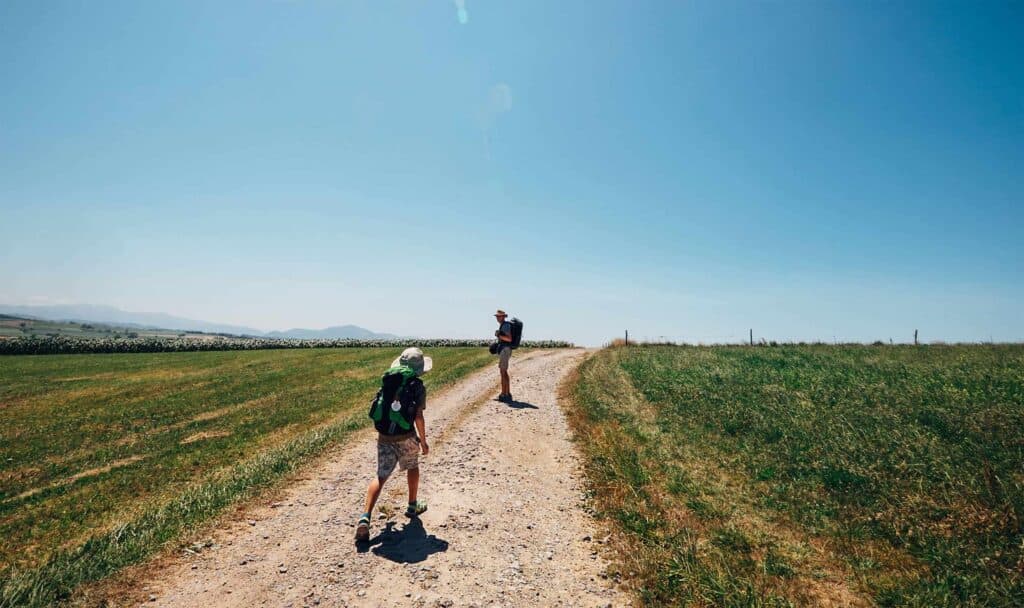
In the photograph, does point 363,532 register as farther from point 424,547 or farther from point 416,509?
point 416,509

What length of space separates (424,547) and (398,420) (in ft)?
6.39

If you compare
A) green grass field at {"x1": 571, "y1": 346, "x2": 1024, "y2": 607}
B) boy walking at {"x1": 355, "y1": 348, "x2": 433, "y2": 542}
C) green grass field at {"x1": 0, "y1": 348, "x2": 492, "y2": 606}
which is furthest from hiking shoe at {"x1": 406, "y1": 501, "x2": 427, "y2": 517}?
green grass field at {"x1": 0, "y1": 348, "x2": 492, "y2": 606}

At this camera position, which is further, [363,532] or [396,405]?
[396,405]

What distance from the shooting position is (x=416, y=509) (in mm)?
7500

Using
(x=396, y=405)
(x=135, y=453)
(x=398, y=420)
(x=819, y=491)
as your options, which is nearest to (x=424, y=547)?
(x=398, y=420)

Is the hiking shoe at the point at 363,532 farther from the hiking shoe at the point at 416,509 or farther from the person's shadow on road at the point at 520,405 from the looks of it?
the person's shadow on road at the point at 520,405

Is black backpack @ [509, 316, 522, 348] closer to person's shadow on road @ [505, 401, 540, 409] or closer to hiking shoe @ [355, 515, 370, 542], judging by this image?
person's shadow on road @ [505, 401, 540, 409]

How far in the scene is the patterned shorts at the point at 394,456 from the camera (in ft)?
23.3

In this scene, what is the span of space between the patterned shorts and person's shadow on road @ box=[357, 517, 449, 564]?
912mm

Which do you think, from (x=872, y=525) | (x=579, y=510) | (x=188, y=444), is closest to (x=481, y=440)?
(x=579, y=510)

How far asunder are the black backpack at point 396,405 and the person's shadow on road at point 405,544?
63.3 inches

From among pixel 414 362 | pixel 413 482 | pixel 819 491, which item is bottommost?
pixel 819 491

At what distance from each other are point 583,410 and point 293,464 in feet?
30.4

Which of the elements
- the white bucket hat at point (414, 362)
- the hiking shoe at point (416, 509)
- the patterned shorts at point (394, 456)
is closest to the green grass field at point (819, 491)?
the hiking shoe at point (416, 509)
